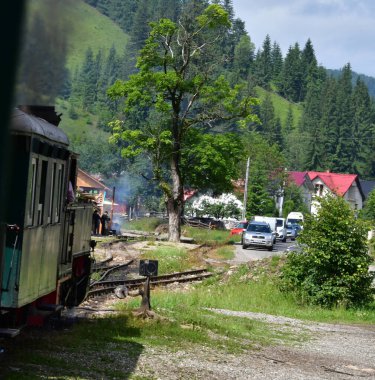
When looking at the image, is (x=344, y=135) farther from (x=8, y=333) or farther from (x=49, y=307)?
(x=8, y=333)

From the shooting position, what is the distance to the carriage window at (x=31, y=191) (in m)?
9.30

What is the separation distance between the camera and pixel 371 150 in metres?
166

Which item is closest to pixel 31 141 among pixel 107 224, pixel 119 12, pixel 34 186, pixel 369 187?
pixel 34 186

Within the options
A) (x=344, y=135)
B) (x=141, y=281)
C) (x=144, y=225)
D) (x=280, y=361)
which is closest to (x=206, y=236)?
(x=144, y=225)

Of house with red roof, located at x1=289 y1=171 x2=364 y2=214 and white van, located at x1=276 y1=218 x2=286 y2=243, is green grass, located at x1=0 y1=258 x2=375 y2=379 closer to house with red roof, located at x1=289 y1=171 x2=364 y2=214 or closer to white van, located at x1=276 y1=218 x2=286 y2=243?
white van, located at x1=276 y1=218 x2=286 y2=243

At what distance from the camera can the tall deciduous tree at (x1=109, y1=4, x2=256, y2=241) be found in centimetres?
4797

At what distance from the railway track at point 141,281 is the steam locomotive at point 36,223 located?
556 cm

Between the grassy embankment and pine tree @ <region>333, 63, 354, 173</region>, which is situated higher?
pine tree @ <region>333, 63, 354, 173</region>

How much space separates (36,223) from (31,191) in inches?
21.9

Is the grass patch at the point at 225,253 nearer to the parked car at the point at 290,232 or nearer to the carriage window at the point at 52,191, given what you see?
the parked car at the point at 290,232

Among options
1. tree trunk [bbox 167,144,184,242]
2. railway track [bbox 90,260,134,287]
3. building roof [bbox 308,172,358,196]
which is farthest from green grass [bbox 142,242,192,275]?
building roof [bbox 308,172,358,196]

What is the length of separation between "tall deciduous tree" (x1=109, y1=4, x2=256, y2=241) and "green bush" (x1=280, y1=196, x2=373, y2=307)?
2496cm

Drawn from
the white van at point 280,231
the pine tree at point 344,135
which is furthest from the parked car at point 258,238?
the pine tree at point 344,135

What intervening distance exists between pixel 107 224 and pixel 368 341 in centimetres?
3671
